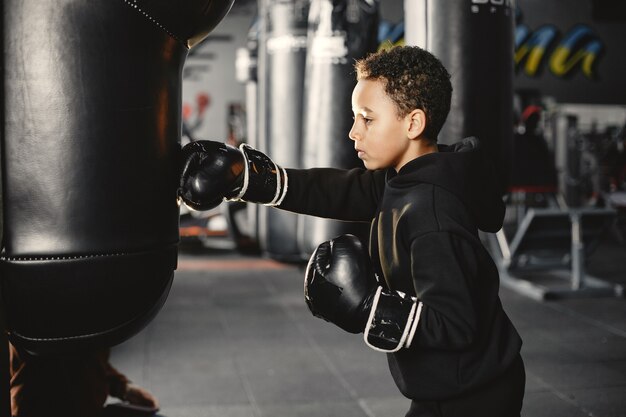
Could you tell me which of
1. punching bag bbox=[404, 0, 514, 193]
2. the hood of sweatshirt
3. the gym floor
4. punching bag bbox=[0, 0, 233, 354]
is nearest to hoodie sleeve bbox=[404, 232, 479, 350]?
the hood of sweatshirt

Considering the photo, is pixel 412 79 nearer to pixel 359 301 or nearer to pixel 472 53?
pixel 359 301

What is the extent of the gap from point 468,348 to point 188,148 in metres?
0.69

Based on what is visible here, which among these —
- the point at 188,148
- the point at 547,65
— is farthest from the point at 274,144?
the point at 547,65

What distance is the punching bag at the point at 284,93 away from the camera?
13.4 ft

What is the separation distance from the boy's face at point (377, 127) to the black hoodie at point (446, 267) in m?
0.05

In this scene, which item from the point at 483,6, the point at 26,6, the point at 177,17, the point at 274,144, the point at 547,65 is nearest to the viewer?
the point at 26,6

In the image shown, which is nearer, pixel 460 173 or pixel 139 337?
pixel 460 173

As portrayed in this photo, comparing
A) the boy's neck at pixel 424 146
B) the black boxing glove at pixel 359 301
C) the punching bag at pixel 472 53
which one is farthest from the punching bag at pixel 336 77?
the black boxing glove at pixel 359 301

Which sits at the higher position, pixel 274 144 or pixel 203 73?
pixel 203 73

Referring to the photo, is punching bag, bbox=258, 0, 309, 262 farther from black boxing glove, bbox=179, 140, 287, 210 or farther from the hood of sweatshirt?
the hood of sweatshirt

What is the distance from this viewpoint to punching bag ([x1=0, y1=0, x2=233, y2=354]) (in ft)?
3.76

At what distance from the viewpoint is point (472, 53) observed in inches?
86.5

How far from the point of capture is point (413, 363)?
4.28 ft

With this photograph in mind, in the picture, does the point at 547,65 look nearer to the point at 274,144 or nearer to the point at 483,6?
the point at 274,144
